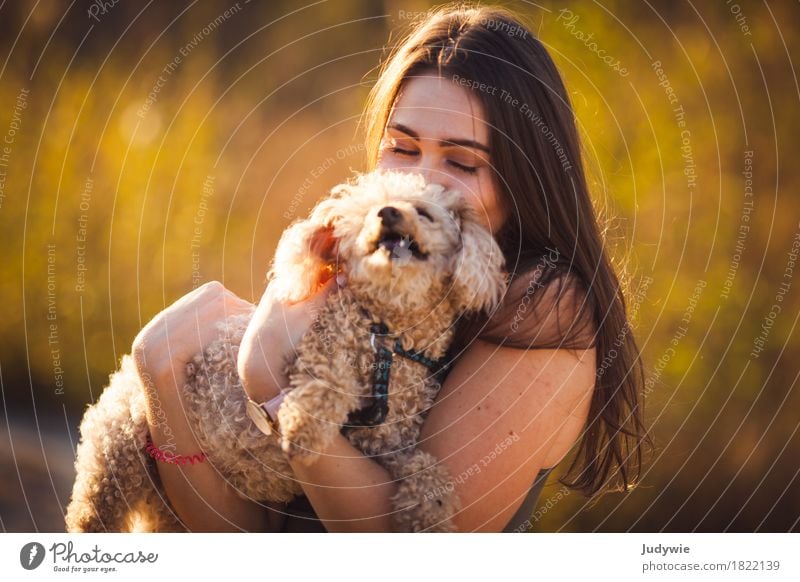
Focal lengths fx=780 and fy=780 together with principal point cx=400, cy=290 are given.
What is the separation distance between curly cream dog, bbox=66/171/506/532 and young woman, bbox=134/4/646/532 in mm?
44

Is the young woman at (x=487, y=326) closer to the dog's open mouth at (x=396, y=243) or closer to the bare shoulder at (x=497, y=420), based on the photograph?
the bare shoulder at (x=497, y=420)

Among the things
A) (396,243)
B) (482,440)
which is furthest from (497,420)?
(396,243)

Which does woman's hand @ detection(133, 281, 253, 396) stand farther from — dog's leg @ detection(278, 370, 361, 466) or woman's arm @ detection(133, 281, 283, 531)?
dog's leg @ detection(278, 370, 361, 466)

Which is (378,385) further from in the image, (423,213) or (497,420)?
(423,213)

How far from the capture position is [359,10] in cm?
375

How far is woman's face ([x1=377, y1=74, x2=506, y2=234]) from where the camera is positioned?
6.26 feet

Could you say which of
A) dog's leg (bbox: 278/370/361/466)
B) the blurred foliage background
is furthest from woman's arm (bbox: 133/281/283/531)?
the blurred foliage background

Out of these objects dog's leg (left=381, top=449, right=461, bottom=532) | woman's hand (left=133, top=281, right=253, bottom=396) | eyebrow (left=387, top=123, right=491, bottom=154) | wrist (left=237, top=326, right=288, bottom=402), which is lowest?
dog's leg (left=381, top=449, right=461, bottom=532)

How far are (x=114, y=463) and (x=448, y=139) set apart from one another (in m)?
1.17

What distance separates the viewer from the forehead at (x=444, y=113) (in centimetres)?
190

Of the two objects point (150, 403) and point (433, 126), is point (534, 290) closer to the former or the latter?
point (433, 126)

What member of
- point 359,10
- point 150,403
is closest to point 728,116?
point 359,10

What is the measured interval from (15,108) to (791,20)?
351 cm

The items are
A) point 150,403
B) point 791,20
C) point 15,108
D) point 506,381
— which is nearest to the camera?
point 506,381
